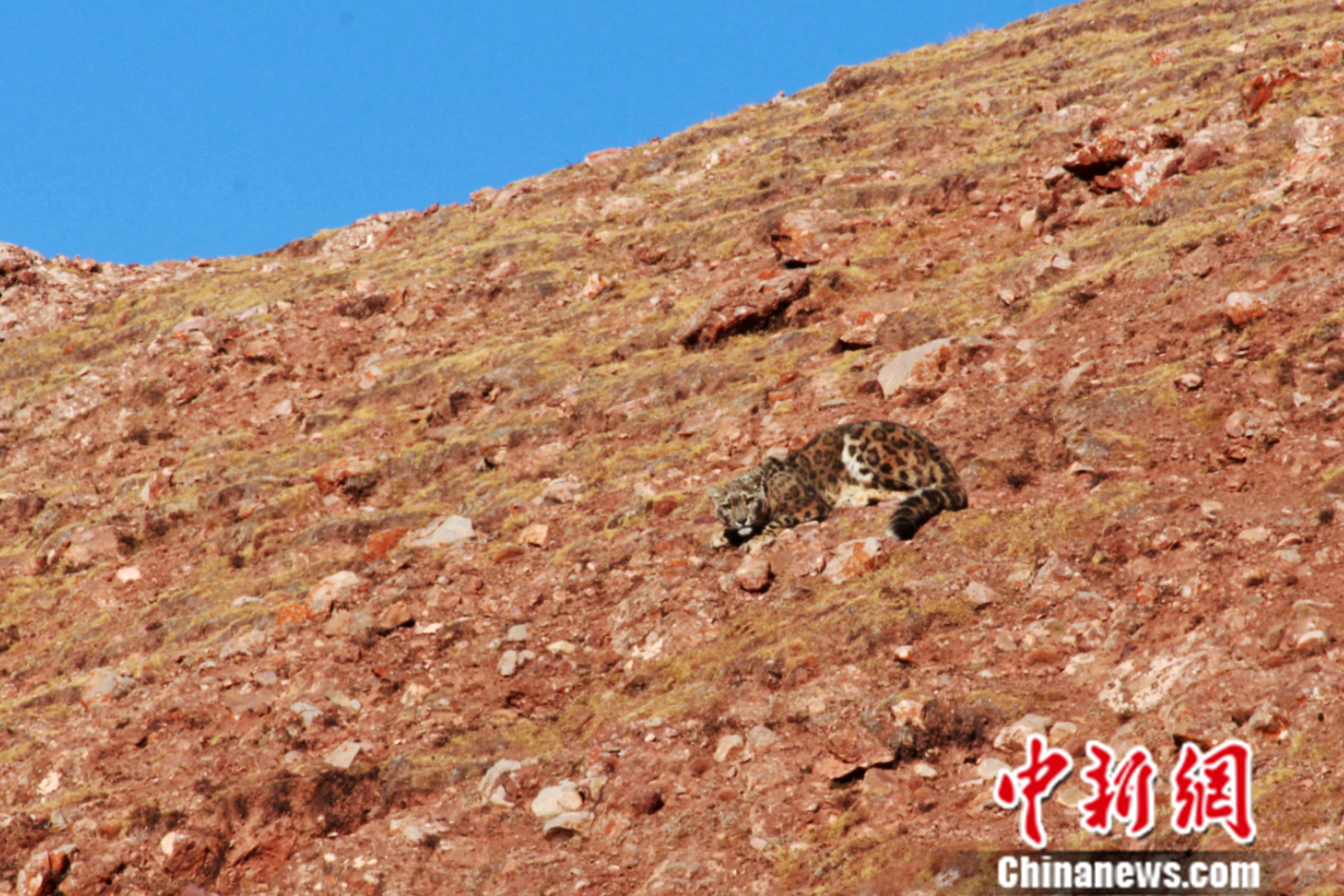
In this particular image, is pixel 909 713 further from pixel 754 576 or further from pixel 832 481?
pixel 832 481

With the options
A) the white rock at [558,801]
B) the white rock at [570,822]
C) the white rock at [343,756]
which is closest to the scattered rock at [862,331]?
the white rock at [343,756]

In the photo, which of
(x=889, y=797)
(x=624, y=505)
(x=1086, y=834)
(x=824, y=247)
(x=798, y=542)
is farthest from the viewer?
(x=824, y=247)

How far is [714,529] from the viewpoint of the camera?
573 inches

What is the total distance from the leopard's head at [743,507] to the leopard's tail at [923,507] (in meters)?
1.57

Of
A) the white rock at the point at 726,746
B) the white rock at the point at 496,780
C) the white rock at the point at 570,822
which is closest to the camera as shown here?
the white rock at the point at 570,822

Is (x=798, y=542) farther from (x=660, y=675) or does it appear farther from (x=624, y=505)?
A: (x=624, y=505)

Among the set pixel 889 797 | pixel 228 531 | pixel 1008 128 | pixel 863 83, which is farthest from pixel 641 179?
pixel 889 797

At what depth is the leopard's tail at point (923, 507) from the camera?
12.7 meters

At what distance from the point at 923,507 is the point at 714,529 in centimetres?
272

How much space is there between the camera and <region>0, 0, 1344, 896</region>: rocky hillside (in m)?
9.45

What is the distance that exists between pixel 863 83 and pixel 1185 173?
16348 millimetres

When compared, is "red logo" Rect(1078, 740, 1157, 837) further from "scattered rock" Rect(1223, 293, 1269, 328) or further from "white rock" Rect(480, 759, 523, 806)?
"scattered rock" Rect(1223, 293, 1269, 328)

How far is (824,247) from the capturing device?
24250mm

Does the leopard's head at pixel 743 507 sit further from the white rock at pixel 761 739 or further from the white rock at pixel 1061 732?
the white rock at pixel 1061 732
